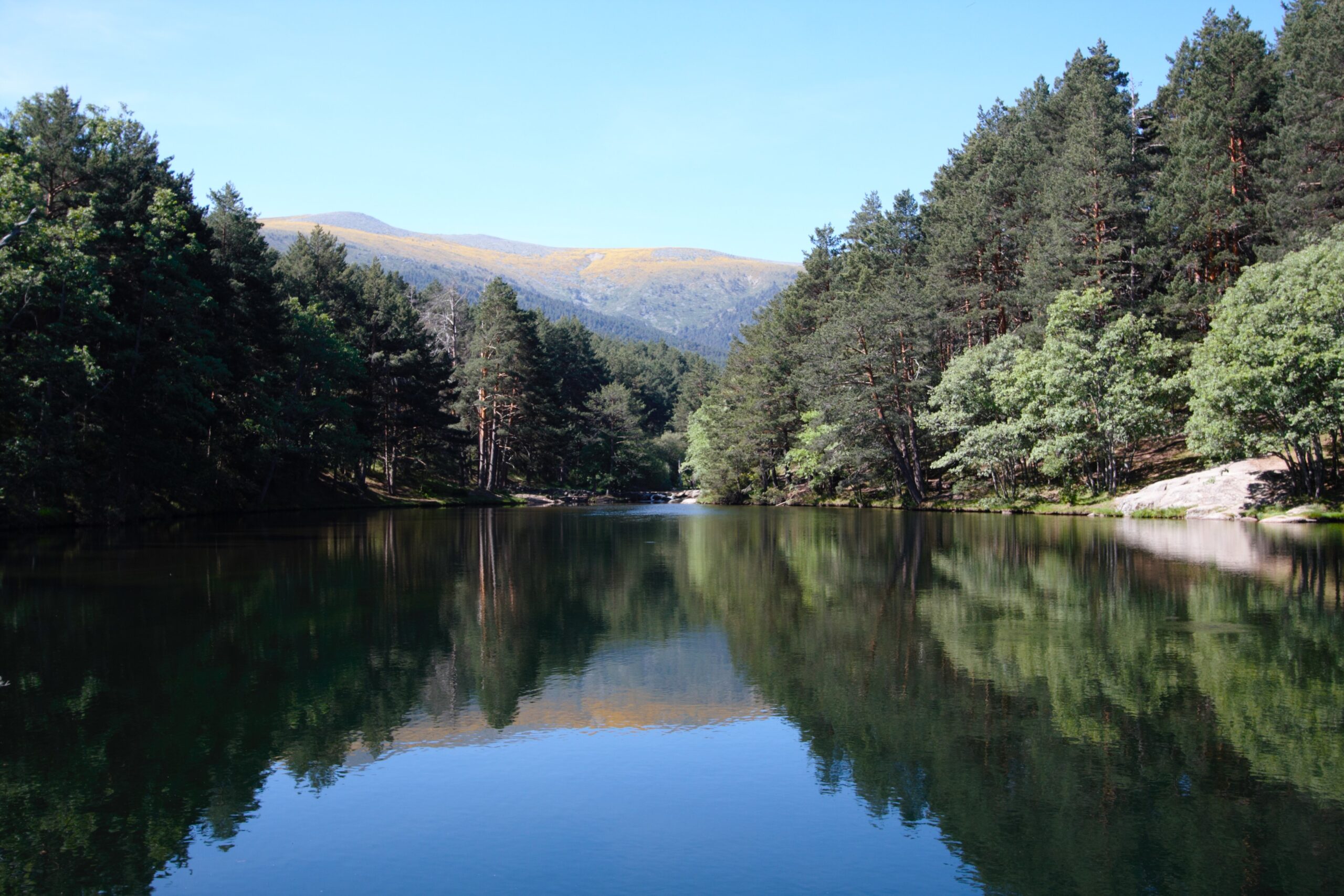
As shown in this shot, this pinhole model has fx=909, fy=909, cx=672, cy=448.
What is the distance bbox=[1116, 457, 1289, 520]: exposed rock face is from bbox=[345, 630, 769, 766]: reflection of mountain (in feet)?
111

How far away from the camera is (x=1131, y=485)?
47.8 meters

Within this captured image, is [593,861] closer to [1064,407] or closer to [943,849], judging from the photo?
[943,849]

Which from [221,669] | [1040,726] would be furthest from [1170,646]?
[221,669]

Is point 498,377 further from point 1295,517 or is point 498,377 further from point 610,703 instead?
point 610,703

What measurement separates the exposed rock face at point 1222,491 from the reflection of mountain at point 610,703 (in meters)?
33.7

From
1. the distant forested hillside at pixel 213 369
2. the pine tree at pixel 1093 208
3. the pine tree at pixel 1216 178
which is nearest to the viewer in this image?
the distant forested hillside at pixel 213 369

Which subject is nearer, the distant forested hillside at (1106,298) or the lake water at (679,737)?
the lake water at (679,737)

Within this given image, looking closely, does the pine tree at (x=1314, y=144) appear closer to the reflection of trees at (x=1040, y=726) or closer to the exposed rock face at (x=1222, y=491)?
the exposed rock face at (x=1222, y=491)

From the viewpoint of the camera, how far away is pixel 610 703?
1149cm

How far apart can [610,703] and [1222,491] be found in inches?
1483

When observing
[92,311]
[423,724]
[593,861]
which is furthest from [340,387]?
[593,861]

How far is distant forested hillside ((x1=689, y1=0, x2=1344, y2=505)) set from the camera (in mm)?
36250

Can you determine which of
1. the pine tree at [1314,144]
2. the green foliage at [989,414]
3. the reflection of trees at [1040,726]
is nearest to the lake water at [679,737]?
the reflection of trees at [1040,726]

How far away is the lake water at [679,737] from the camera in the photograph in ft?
22.7
